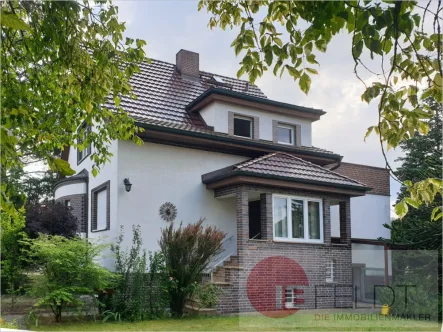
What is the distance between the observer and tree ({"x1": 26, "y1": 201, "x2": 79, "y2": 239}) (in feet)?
51.9

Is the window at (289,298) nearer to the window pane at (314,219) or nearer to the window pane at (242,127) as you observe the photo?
the window pane at (314,219)

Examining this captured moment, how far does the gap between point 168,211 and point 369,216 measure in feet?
34.7

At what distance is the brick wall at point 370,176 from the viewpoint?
833 inches

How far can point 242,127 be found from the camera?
18.0 meters

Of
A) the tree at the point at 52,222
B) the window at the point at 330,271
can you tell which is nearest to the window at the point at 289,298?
the window at the point at 330,271

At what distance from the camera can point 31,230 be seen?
1573 centimetres

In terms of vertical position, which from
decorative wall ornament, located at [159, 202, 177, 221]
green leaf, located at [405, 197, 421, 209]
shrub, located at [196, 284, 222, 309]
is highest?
decorative wall ornament, located at [159, 202, 177, 221]

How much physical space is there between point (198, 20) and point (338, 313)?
9.37 metres

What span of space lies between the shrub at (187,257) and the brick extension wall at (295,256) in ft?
4.10

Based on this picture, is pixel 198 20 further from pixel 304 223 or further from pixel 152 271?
pixel 304 223

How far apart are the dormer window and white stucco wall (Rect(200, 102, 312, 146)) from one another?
0.28 metres

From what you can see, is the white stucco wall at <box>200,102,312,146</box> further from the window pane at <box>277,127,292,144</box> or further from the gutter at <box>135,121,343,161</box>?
the gutter at <box>135,121,343,161</box>

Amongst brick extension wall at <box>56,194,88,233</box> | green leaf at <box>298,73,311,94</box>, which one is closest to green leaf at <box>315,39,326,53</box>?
green leaf at <box>298,73,311,94</box>

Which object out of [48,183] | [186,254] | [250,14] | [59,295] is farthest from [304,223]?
[48,183]
